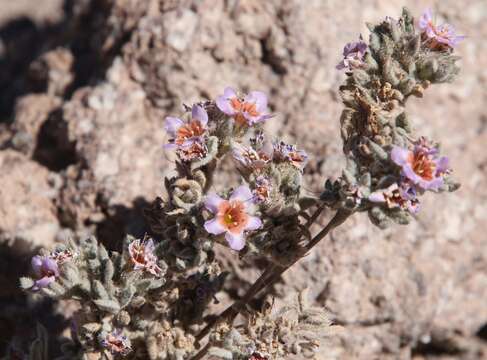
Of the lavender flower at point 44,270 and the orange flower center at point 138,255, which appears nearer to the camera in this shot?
the lavender flower at point 44,270

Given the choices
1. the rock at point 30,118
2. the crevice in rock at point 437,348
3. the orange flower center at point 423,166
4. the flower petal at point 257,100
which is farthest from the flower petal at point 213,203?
the crevice in rock at point 437,348

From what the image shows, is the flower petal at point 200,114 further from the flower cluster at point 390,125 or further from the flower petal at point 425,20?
the flower petal at point 425,20

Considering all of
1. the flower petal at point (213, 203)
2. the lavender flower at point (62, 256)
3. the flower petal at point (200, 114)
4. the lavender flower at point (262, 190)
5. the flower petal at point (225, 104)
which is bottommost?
the lavender flower at point (62, 256)

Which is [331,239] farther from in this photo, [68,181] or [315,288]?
[68,181]

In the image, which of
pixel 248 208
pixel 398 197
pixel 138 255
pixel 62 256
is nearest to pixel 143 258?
pixel 138 255

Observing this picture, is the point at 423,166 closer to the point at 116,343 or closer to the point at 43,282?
the point at 116,343

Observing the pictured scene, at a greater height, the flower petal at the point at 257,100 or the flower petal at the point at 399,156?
the flower petal at the point at 257,100

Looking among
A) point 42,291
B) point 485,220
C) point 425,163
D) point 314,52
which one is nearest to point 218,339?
point 42,291
